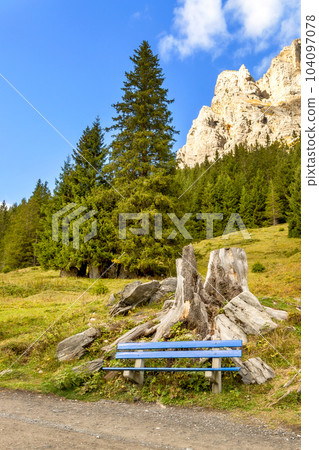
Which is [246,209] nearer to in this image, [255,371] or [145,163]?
[145,163]

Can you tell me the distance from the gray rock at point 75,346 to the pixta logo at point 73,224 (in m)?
18.1

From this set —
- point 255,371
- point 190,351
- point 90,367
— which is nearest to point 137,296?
point 90,367

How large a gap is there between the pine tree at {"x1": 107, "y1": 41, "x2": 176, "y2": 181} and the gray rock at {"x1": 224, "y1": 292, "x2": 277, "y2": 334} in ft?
51.5

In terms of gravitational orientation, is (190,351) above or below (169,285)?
below

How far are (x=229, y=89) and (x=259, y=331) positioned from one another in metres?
210

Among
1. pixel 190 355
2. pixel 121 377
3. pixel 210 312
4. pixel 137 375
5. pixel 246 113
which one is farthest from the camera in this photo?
pixel 246 113

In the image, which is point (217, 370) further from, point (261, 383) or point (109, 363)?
point (109, 363)

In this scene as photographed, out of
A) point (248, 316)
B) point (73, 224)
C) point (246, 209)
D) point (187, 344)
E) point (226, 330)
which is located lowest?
point (226, 330)

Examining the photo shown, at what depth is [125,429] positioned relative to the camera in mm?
4402

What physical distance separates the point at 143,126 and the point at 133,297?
16.9m
